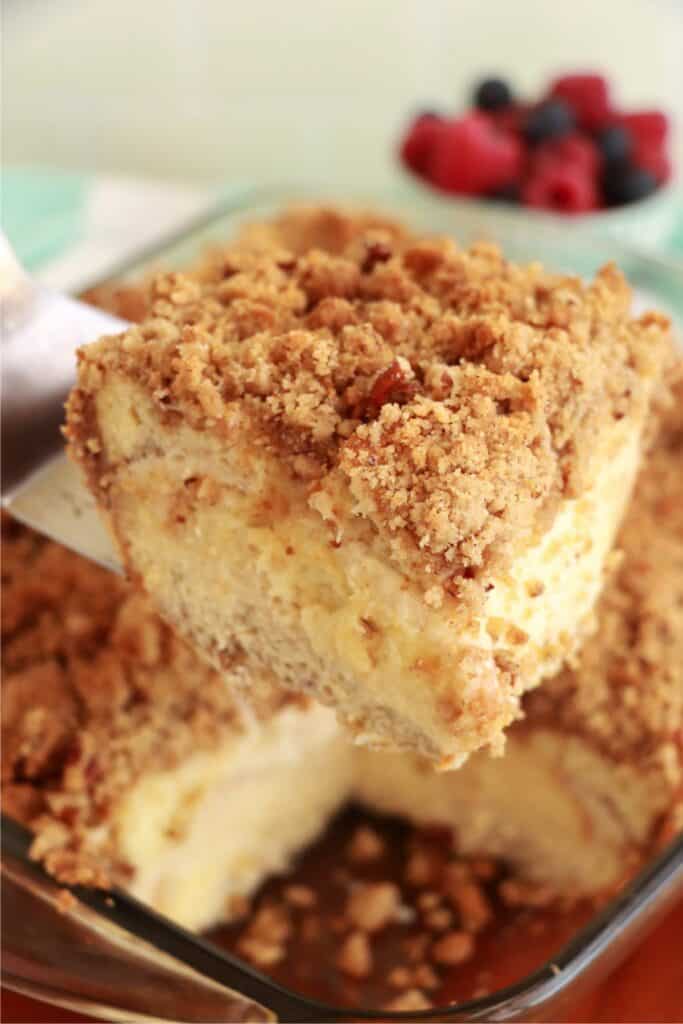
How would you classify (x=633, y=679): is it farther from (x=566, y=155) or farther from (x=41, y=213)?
(x=41, y=213)

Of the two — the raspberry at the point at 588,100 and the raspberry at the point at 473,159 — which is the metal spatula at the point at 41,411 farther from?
the raspberry at the point at 588,100

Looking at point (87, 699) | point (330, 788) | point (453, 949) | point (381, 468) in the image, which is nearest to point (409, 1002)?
point (453, 949)

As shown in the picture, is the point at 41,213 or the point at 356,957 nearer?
the point at 356,957

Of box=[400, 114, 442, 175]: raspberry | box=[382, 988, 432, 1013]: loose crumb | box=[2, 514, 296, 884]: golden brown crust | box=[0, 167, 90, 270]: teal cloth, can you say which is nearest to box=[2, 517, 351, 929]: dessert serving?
box=[2, 514, 296, 884]: golden brown crust

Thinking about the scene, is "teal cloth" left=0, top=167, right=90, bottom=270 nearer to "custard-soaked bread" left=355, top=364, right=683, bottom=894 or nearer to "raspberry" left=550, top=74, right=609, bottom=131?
"raspberry" left=550, top=74, right=609, bottom=131

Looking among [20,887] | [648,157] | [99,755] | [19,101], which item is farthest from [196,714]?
[19,101]

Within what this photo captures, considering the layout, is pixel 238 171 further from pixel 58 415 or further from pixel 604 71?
pixel 58 415

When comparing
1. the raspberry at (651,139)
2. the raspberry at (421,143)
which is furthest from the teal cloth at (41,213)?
the raspberry at (651,139)
